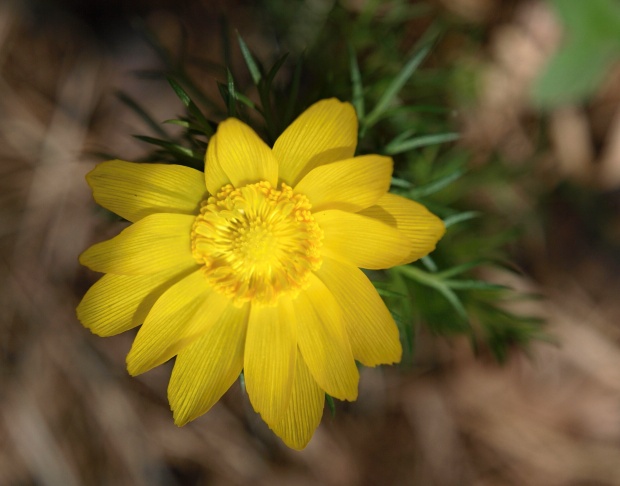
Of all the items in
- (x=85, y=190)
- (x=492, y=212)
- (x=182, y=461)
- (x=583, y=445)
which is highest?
(x=492, y=212)

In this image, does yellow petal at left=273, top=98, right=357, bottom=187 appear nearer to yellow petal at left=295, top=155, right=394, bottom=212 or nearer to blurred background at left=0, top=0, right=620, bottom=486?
yellow petal at left=295, top=155, right=394, bottom=212

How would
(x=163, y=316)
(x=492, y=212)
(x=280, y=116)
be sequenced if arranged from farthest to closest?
(x=492, y=212) < (x=280, y=116) < (x=163, y=316)

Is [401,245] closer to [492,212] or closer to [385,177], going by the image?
[385,177]

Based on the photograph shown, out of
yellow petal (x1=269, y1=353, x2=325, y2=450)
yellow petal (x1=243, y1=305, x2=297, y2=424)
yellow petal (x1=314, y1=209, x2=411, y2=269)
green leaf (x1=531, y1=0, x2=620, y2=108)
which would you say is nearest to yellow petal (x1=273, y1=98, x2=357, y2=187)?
yellow petal (x1=314, y1=209, x2=411, y2=269)

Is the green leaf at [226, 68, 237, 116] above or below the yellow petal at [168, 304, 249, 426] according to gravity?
above

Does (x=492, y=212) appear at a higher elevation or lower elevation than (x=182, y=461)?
higher

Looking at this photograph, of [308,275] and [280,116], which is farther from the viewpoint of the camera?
[280,116]

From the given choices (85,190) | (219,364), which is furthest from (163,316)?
(85,190)

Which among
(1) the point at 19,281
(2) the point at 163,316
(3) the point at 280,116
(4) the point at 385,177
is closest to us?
(4) the point at 385,177
